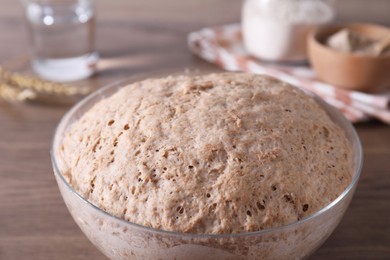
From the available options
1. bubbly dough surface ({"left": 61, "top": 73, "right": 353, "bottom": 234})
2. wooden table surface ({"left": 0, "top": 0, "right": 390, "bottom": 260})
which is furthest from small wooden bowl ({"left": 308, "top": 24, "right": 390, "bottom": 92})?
bubbly dough surface ({"left": 61, "top": 73, "right": 353, "bottom": 234})

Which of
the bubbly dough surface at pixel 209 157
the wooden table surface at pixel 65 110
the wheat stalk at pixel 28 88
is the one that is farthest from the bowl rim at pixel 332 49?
the wheat stalk at pixel 28 88

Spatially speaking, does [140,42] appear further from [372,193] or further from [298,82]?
[372,193]

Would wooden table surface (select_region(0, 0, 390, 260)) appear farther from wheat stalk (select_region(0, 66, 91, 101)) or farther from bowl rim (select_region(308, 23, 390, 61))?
bowl rim (select_region(308, 23, 390, 61))

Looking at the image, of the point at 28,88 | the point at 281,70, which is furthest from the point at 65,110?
the point at 281,70

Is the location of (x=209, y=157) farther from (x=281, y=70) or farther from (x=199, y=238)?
(x=281, y=70)

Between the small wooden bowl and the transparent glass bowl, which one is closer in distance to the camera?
the transparent glass bowl

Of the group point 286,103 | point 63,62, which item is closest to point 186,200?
point 286,103

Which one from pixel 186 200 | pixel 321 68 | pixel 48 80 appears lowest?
pixel 48 80
